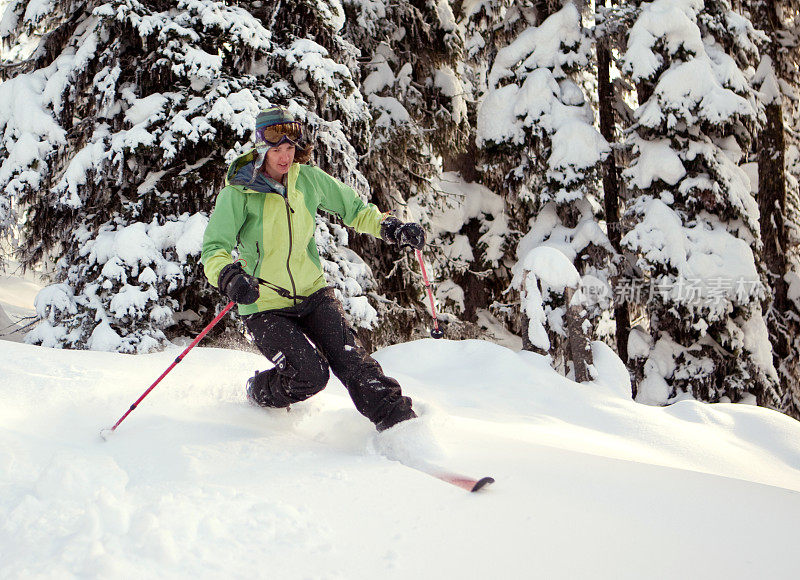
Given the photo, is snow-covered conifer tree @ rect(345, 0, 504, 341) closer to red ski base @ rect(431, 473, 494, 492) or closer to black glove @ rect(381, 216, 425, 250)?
black glove @ rect(381, 216, 425, 250)

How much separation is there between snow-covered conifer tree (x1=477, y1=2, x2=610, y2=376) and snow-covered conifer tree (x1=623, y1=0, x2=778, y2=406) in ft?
2.30

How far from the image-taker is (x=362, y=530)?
2.17 meters

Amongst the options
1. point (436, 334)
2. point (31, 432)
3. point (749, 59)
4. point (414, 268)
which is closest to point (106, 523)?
point (31, 432)

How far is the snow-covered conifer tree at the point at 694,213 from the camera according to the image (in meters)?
9.66

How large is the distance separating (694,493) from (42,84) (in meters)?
7.47

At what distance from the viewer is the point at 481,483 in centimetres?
257

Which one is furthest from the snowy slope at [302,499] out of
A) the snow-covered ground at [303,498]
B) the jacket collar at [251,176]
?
the jacket collar at [251,176]

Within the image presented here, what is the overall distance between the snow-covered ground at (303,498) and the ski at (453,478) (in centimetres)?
5

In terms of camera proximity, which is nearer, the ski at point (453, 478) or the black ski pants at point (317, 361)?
the ski at point (453, 478)

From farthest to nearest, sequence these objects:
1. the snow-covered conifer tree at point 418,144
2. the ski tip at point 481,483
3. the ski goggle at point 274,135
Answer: the snow-covered conifer tree at point 418,144 → the ski goggle at point 274,135 → the ski tip at point 481,483

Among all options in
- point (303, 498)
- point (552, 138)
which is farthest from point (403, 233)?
point (552, 138)

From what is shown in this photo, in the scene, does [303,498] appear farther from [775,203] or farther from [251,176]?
[775,203]

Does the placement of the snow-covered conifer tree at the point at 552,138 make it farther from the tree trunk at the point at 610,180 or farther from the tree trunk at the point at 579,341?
the tree trunk at the point at 579,341

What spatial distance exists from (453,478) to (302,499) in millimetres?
643
